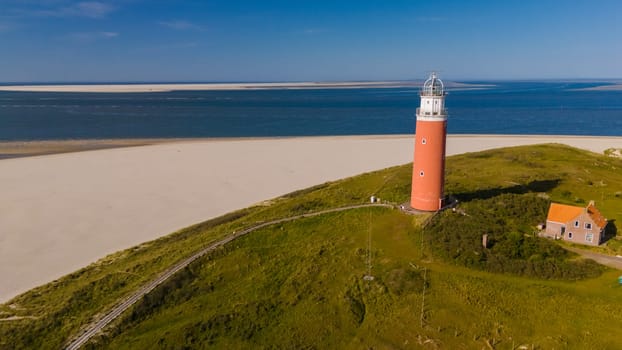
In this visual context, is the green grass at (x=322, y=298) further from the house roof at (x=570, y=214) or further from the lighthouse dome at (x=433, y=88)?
the lighthouse dome at (x=433, y=88)

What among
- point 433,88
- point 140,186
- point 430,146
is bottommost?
point 140,186

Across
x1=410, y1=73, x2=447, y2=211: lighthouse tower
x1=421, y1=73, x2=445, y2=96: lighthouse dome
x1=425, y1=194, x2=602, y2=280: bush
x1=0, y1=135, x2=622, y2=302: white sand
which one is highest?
x1=421, y1=73, x2=445, y2=96: lighthouse dome

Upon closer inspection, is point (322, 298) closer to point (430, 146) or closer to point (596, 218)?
point (430, 146)

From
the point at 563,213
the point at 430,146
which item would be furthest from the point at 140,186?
the point at 563,213

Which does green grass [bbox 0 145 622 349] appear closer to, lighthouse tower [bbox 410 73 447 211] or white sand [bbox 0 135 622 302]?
lighthouse tower [bbox 410 73 447 211]

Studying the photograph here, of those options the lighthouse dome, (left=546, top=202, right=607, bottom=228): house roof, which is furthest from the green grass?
the lighthouse dome

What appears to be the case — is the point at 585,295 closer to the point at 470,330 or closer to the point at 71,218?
the point at 470,330
